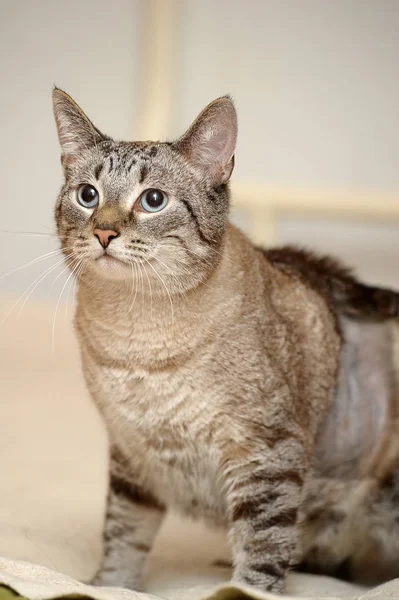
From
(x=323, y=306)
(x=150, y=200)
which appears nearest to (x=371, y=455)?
(x=323, y=306)

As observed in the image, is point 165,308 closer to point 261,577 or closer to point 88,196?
point 88,196

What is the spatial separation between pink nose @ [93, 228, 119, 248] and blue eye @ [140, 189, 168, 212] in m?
0.13

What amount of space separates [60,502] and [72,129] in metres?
1.16

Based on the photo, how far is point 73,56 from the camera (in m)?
4.18

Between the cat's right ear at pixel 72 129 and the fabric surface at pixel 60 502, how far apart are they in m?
0.97

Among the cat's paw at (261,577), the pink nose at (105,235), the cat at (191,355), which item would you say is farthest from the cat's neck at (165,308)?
the cat's paw at (261,577)

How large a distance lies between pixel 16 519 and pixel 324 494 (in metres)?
0.85

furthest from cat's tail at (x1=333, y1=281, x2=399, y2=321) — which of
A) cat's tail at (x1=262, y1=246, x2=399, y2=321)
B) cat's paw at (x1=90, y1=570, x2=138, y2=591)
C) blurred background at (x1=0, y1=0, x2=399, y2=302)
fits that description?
blurred background at (x1=0, y1=0, x2=399, y2=302)

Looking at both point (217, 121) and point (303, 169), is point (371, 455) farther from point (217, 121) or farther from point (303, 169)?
point (303, 169)

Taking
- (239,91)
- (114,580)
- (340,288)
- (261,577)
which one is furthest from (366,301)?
(239,91)

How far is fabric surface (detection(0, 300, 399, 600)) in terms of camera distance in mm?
1775

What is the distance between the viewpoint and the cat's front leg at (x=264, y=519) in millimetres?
1867

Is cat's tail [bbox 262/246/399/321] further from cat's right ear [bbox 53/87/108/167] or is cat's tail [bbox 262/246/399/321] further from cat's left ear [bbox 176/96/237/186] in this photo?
cat's right ear [bbox 53/87/108/167]

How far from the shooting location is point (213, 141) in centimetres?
196
